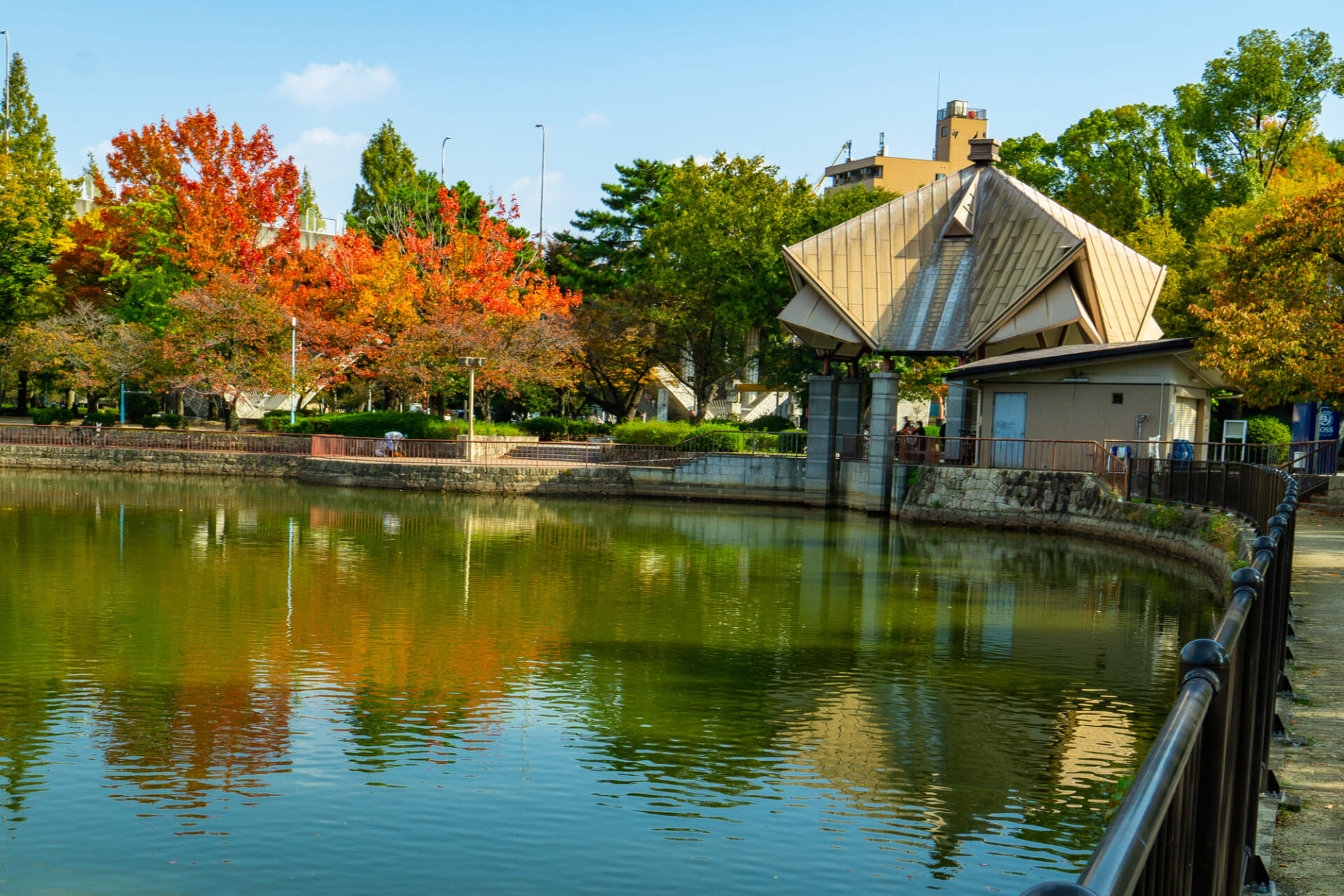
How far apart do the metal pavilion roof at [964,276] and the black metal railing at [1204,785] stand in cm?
3153

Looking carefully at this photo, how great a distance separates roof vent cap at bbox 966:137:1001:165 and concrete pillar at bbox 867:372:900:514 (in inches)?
376

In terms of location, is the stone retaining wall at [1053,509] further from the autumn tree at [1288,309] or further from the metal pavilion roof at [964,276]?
the metal pavilion roof at [964,276]

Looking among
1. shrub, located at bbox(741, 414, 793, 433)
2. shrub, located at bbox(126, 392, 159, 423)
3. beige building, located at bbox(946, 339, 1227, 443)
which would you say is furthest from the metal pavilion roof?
shrub, located at bbox(126, 392, 159, 423)

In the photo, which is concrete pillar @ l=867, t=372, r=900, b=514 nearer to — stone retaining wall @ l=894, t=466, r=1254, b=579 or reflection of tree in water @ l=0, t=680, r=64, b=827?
stone retaining wall @ l=894, t=466, r=1254, b=579

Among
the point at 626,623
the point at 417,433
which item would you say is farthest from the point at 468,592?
the point at 417,433

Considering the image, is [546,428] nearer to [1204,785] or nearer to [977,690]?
[977,690]

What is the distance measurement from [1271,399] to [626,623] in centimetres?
1722

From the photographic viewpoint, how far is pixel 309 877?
8.42 metres

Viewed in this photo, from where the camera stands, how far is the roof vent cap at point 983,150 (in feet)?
135

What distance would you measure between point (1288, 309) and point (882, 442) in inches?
519

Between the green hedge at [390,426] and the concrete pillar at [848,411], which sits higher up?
the concrete pillar at [848,411]

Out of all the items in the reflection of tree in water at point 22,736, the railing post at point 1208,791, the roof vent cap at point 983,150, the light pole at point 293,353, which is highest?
the roof vent cap at point 983,150

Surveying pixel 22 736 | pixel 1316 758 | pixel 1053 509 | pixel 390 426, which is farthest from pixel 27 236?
pixel 1316 758

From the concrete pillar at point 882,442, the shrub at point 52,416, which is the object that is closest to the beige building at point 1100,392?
the concrete pillar at point 882,442
